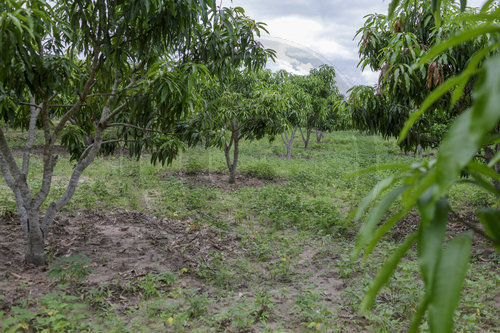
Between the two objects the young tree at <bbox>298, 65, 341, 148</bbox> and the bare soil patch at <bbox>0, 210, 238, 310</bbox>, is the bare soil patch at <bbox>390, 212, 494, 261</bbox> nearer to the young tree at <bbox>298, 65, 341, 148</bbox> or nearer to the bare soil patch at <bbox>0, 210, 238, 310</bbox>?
the bare soil patch at <bbox>0, 210, 238, 310</bbox>

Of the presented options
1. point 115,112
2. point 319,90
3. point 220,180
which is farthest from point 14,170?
point 319,90

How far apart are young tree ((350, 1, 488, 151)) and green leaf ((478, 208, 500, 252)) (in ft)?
11.3

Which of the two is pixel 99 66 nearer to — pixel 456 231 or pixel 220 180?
pixel 456 231

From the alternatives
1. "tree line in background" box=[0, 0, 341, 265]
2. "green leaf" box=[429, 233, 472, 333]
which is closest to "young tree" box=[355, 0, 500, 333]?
"green leaf" box=[429, 233, 472, 333]

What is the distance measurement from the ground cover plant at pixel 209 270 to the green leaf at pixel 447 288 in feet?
5.56

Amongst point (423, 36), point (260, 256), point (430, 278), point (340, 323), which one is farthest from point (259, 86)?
point (430, 278)

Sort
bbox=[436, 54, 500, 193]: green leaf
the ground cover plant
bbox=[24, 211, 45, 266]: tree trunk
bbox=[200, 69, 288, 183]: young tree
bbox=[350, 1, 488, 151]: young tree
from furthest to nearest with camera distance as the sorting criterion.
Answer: bbox=[200, 69, 288, 183]: young tree, bbox=[350, 1, 488, 151]: young tree, bbox=[24, 211, 45, 266]: tree trunk, the ground cover plant, bbox=[436, 54, 500, 193]: green leaf

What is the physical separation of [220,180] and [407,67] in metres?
5.98

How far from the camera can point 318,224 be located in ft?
17.5

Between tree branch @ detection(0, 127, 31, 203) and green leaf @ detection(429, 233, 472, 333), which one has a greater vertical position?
green leaf @ detection(429, 233, 472, 333)

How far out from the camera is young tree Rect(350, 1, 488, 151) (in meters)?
3.75

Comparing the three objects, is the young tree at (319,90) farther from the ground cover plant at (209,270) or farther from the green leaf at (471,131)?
the green leaf at (471,131)

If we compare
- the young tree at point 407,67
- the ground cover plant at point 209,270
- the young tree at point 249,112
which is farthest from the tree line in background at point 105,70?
the young tree at point 249,112

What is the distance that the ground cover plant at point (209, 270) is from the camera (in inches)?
104
